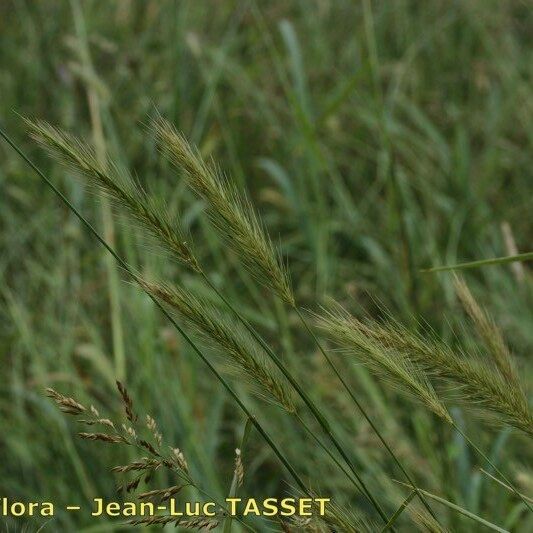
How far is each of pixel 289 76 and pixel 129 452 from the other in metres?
2.09

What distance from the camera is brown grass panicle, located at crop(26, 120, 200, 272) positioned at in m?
0.98

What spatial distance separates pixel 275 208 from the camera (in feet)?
10.6

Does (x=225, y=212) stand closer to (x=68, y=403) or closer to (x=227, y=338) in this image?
(x=227, y=338)

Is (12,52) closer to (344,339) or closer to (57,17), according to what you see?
(57,17)

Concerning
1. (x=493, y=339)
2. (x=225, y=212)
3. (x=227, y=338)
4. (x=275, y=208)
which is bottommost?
(x=275, y=208)

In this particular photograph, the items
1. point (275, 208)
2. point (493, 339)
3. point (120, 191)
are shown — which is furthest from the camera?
point (275, 208)

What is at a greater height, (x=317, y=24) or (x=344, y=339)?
(x=344, y=339)

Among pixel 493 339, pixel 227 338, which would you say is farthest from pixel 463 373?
pixel 227 338

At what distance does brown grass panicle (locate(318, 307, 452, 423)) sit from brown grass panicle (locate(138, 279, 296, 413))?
0.07m

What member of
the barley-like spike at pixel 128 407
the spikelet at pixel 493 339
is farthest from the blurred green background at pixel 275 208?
the barley-like spike at pixel 128 407

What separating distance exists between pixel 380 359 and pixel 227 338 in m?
0.15

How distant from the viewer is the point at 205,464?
6.24 feet

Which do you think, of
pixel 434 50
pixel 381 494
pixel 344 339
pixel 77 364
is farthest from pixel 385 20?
pixel 344 339

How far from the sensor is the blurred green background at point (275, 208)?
80.4 inches
